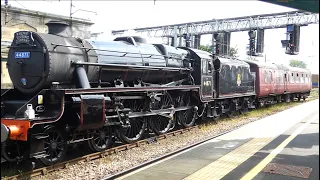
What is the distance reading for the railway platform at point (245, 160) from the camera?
6.04m

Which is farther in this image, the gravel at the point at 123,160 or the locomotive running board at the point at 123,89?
the locomotive running board at the point at 123,89

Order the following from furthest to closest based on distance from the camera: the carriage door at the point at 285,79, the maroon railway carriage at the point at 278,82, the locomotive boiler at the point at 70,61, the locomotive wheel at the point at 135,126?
1. the carriage door at the point at 285,79
2. the maroon railway carriage at the point at 278,82
3. the locomotive wheel at the point at 135,126
4. the locomotive boiler at the point at 70,61

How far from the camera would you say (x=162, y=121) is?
1117cm

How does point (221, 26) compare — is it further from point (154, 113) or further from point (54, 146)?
point (54, 146)

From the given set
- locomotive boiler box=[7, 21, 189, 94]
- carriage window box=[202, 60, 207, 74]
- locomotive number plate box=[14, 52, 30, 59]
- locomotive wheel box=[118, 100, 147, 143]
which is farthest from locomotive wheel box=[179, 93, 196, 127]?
locomotive number plate box=[14, 52, 30, 59]

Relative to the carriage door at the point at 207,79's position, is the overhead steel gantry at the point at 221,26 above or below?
above

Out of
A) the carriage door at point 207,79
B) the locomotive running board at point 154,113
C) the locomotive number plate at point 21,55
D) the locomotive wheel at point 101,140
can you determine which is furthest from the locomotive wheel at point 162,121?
the locomotive number plate at point 21,55

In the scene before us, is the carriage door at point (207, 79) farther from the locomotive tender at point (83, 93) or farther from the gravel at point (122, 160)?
the gravel at point (122, 160)

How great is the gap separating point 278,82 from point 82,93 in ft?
61.9

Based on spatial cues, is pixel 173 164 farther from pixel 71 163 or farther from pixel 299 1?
pixel 299 1

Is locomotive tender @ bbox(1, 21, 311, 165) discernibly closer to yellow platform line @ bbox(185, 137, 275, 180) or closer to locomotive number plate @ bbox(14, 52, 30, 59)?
locomotive number plate @ bbox(14, 52, 30, 59)

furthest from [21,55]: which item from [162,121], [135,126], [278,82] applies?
[278,82]

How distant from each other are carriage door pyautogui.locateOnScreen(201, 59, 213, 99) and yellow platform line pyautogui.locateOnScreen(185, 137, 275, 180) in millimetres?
4152

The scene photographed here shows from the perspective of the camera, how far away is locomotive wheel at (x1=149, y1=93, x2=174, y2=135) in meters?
10.6
